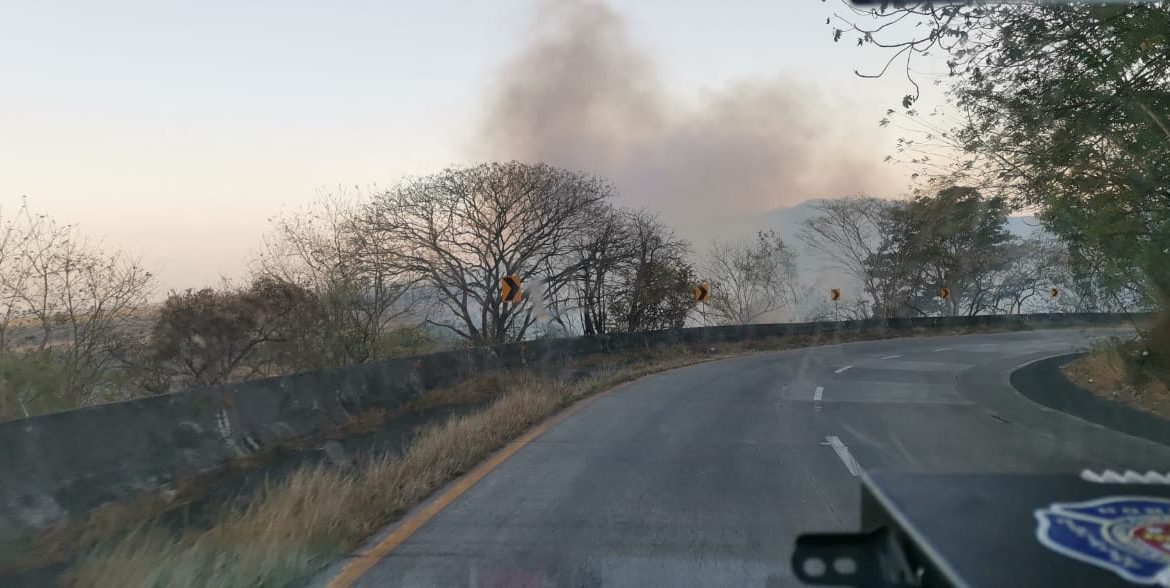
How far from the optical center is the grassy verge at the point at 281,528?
5.21 meters

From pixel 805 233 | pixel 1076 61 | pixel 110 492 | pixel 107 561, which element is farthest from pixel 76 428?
pixel 805 233

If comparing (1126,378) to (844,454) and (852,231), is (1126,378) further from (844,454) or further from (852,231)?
(852,231)

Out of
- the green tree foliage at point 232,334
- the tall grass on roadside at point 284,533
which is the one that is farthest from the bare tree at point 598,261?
the tall grass on roadside at point 284,533

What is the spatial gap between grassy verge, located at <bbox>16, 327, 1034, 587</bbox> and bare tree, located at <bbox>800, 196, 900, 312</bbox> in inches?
1671

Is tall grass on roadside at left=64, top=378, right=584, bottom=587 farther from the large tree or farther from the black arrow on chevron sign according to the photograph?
the black arrow on chevron sign

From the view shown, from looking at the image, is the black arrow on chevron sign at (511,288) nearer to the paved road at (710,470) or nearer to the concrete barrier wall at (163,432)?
the paved road at (710,470)

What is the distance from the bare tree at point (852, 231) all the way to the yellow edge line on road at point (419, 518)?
1637 inches

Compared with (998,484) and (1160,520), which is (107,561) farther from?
(1160,520)

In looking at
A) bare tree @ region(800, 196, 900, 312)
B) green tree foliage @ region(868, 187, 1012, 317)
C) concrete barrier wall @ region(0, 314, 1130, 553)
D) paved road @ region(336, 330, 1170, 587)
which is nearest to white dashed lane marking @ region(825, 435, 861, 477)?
paved road @ region(336, 330, 1170, 587)

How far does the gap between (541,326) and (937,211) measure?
46.4 feet

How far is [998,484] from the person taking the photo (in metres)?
3.99

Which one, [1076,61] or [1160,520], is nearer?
[1160,520]

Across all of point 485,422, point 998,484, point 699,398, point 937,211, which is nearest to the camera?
point 998,484

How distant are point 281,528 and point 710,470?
14.4 feet
